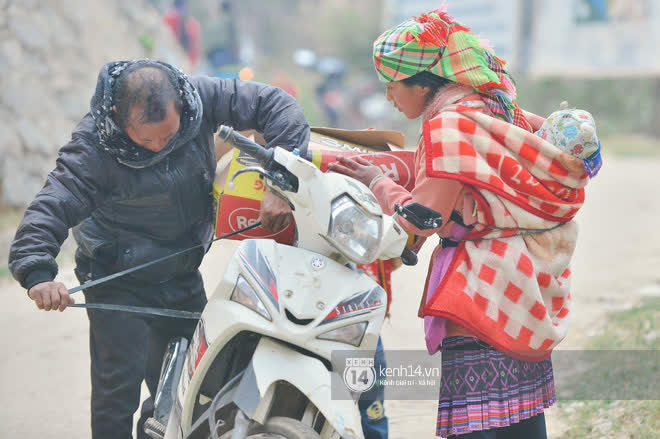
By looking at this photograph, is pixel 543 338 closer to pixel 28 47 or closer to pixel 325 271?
pixel 325 271

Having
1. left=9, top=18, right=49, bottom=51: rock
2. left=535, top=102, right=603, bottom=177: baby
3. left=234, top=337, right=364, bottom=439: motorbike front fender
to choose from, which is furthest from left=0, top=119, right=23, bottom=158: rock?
left=535, top=102, right=603, bottom=177: baby

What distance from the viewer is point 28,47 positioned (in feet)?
34.5

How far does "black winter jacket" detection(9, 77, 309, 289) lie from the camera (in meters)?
2.67

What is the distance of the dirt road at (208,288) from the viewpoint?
426cm

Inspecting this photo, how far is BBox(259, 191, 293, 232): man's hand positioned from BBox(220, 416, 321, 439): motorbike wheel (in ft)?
2.22

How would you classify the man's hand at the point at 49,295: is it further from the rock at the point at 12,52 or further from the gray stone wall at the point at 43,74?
the rock at the point at 12,52

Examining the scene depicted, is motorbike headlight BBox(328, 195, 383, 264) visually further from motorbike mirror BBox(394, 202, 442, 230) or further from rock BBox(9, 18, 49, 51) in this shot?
rock BBox(9, 18, 49, 51)

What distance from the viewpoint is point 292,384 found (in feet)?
7.57

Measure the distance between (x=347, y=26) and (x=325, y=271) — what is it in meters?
25.0

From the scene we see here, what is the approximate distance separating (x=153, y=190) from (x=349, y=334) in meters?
0.97

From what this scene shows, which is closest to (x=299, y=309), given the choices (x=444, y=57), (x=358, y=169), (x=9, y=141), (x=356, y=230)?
(x=356, y=230)

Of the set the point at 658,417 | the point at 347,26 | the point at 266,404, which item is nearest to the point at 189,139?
the point at 266,404

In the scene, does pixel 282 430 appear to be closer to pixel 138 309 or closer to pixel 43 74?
pixel 138 309

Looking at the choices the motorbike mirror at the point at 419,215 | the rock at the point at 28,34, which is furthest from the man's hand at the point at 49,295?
the rock at the point at 28,34
